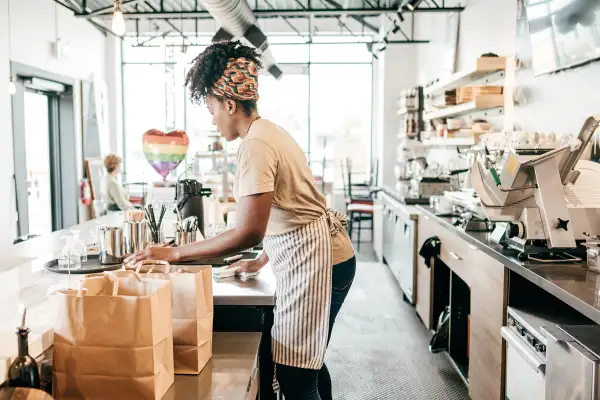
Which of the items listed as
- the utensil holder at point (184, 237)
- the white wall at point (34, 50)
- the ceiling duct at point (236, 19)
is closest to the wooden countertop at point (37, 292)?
the utensil holder at point (184, 237)

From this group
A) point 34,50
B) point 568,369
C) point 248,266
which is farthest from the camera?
point 34,50

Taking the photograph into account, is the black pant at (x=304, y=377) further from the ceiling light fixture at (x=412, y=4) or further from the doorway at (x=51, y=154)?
the doorway at (x=51, y=154)

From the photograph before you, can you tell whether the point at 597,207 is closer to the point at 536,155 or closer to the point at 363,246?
the point at 536,155

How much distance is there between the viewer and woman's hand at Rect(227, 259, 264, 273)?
86.2 inches

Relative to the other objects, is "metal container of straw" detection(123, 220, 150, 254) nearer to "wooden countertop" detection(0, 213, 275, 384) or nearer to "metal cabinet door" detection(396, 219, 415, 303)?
"wooden countertop" detection(0, 213, 275, 384)

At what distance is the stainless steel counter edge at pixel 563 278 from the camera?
5.63 feet

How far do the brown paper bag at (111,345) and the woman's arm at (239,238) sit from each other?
41cm

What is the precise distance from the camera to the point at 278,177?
1.86 metres

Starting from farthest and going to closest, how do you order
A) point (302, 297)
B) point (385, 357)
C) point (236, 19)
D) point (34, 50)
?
point (34, 50), point (236, 19), point (385, 357), point (302, 297)

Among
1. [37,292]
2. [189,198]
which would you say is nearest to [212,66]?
[37,292]

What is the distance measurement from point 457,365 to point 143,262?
7.91 ft

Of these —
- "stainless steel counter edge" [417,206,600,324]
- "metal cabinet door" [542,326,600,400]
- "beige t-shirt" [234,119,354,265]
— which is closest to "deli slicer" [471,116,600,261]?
"stainless steel counter edge" [417,206,600,324]

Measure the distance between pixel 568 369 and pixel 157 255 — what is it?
1.28 m

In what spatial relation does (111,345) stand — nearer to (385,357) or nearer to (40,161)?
(385,357)
